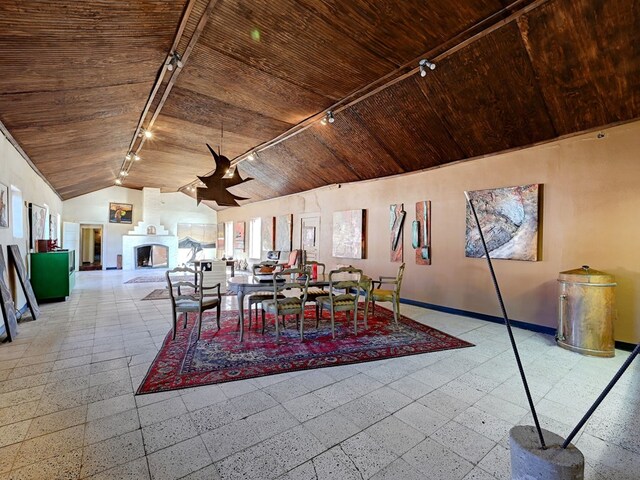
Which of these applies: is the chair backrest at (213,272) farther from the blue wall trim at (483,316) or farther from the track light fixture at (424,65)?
the track light fixture at (424,65)

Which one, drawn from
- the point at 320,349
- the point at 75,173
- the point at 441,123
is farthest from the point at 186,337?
the point at 75,173

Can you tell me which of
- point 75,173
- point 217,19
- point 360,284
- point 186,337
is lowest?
point 186,337

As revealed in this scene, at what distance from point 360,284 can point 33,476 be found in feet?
10.9

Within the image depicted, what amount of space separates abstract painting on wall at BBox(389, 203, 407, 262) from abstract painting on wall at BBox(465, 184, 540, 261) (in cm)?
141

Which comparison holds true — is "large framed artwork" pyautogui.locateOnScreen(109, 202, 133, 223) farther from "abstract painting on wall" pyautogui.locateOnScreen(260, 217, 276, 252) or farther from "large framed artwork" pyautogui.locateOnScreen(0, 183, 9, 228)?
"large framed artwork" pyautogui.locateOnScreen(0, 183, 9, 228)

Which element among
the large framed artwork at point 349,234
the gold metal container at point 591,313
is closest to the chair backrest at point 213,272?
the large framed artwork at point 349,234

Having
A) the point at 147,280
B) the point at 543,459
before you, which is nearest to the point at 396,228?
the point at 543,459

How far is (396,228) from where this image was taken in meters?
6.16

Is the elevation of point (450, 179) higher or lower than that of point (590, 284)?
higher

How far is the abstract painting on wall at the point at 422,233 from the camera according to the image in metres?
5.57

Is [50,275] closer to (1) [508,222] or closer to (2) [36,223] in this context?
(2) [36,223]

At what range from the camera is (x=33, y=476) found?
1.58 m

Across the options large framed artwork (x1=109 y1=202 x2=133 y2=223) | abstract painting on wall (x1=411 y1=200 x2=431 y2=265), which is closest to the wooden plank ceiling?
abstract painting on wall (x1=411 y1=200 x2=431 y2=265)

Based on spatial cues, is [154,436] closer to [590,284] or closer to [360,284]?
[360,284]
